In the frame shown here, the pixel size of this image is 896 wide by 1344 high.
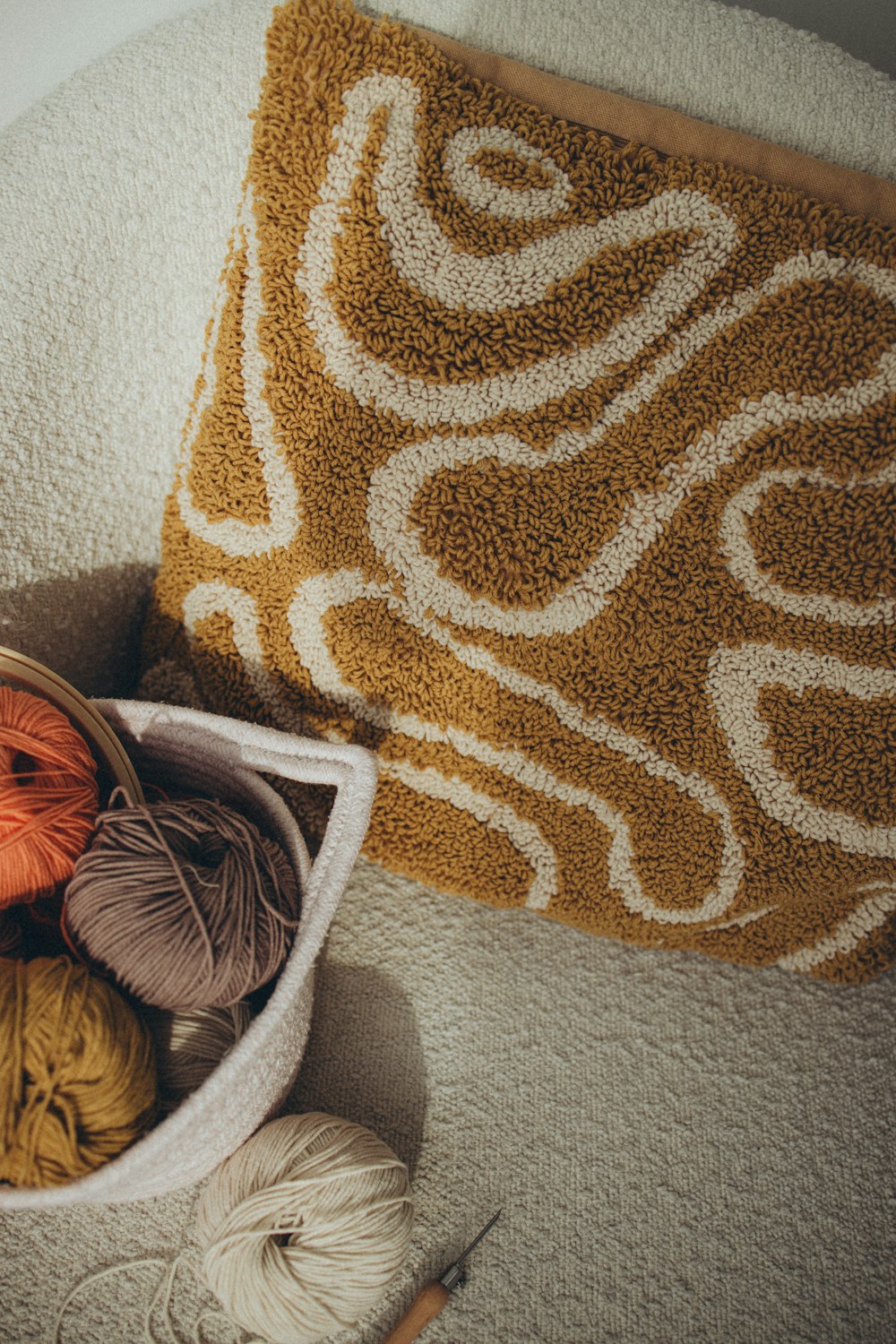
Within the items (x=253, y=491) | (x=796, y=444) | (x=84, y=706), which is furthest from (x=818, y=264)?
(x=84, y=706)

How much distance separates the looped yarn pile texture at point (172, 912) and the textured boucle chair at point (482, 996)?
0.17 m

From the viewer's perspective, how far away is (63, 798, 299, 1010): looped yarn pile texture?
0.45m

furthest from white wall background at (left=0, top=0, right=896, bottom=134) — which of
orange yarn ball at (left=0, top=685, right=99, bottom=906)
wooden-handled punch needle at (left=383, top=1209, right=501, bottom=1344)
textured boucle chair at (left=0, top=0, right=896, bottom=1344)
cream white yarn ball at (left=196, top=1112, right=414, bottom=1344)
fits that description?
wooden-handled punch needle at (left=383, top=1209, right=501, bottom=1344)

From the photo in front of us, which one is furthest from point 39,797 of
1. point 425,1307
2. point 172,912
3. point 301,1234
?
point 425,1307

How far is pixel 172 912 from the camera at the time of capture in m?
0.45

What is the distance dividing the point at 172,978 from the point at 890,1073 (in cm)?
60

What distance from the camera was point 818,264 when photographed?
454mm

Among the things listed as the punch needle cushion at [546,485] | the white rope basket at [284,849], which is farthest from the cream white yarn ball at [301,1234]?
the punch needle cushion at [546,485]

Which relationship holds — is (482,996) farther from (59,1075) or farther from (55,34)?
(55,34)

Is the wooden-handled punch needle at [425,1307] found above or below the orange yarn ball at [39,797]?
below

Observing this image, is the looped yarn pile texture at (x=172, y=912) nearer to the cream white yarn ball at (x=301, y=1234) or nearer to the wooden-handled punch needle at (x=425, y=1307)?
Result: the cream white yarn ball at (x=301, y=1234)

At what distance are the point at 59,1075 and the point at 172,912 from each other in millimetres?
94

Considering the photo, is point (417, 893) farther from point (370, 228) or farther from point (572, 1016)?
point (370, 228)

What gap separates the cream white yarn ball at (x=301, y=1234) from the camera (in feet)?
1.66
